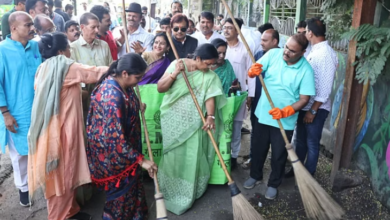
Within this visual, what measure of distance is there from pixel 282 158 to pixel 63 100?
7.91 ft

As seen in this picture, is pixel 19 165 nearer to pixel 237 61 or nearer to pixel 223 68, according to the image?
pixel 223 68

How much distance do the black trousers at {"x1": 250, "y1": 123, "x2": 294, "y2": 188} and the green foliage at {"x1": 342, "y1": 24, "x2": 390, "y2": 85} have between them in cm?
98

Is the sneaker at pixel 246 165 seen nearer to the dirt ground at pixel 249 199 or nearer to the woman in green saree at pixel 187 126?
the dirt ground at pixel 249 199

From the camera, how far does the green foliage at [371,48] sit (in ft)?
9.62

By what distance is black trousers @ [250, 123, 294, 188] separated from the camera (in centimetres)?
361

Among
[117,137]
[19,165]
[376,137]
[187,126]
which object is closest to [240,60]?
[187,126]

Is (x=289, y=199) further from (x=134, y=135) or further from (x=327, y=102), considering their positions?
(x=134, y=135)

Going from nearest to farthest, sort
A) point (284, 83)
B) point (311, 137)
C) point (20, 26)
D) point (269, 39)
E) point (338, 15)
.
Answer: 1. point (20, 26)
2. point (284, 83)
3. point (311, 137)
4. point (338, 15)
5. point (269, 39)

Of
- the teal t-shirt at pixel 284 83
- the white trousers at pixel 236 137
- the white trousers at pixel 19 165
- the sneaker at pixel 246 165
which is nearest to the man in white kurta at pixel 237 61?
the white trousers at pixel 236 137

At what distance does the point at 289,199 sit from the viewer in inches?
149

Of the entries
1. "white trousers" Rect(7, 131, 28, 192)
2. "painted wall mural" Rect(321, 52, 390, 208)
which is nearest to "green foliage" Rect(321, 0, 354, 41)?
"painted wall mural" Rect(321, 52, 390, 208)

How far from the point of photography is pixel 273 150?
12.1 ft

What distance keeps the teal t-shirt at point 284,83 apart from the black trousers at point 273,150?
15 cm

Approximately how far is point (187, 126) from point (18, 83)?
5.73ft
